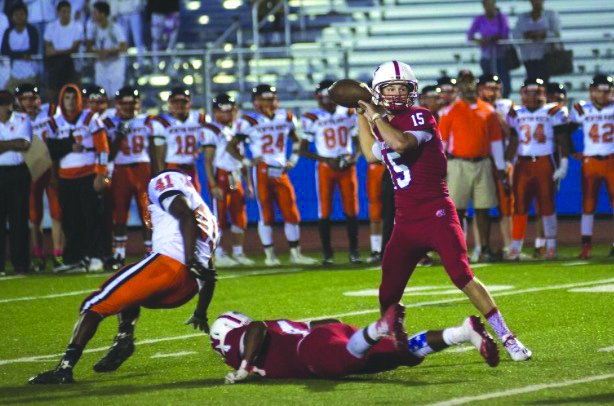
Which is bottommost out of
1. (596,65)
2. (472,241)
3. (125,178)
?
(472,241)

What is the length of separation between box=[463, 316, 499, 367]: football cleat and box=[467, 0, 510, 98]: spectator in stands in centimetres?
978

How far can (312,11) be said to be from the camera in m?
20.7

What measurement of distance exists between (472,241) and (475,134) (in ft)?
9.04

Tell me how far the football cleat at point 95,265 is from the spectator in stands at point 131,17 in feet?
18.9

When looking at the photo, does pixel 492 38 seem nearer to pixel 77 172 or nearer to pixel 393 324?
pixel 77 172

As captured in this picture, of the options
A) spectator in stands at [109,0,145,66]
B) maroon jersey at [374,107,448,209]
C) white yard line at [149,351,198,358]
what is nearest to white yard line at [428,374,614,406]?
maroon jersey at [374,107,448,209]

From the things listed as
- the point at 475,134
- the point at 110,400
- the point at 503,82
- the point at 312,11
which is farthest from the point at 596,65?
the point at 110,400

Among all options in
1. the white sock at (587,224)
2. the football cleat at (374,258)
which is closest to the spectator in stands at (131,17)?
the football cleat at (374,258)

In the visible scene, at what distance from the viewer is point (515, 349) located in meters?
6.99

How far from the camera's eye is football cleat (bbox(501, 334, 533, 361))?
275 inches

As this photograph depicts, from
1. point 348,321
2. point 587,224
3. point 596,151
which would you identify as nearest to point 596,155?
point 596,151

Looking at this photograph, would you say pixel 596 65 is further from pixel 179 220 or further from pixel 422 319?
pixel 179 220

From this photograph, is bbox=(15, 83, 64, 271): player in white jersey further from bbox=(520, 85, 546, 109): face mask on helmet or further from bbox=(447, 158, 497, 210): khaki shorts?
bbox=(520, 85, 546, 109): face mask on helmet

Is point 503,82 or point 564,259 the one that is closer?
point 564,259
